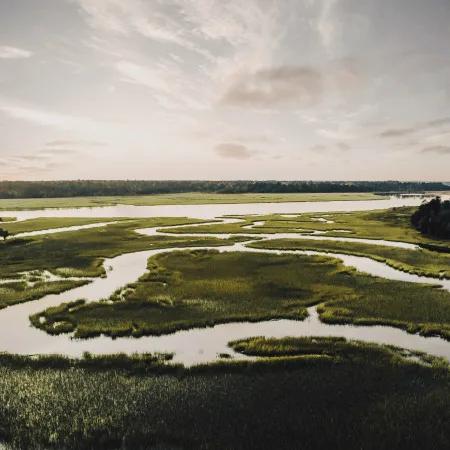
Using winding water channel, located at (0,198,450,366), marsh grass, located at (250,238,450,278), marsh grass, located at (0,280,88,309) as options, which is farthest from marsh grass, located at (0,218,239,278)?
winding water channel, located at (0,198,450,366)

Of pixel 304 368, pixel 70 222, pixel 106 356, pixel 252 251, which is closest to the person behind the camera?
pixel 304 368

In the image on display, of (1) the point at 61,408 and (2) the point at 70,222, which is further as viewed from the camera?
(2) the point at 70,222

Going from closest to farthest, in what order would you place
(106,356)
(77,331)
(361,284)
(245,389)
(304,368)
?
(245,389)
(304,368)
(106,356)
(77,331)
(361,284)

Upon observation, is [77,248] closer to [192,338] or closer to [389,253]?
[192,338]

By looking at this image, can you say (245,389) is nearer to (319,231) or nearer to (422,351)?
(422,351)

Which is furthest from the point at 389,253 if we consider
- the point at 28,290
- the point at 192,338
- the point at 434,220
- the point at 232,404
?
the point at 28,290

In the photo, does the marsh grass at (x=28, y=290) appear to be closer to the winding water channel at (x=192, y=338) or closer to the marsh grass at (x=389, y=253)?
the winding water channel at (x=192, y=338)

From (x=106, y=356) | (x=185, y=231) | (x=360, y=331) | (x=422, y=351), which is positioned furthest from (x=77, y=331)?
(x=185, y=231)
